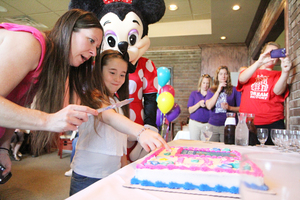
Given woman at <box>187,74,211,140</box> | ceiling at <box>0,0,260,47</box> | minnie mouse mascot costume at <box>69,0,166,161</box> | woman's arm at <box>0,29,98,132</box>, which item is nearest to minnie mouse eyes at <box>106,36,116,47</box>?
minnie mouse mascot costume at <box>69,0,166,161</box>

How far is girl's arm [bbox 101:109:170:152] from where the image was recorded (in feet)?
→ 2.57

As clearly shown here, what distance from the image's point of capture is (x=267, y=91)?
179 cm

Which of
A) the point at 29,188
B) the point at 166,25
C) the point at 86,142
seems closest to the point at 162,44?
the point at 166,25

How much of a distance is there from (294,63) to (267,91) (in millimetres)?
302

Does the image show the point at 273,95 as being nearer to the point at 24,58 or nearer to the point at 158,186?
the point at 158,186

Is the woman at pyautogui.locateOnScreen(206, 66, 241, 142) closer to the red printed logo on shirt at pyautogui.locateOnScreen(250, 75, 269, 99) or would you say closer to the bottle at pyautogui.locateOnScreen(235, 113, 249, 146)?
the red printed logo on shirt at pyautogui.locateOnScreen(250, 75, 269, 99)

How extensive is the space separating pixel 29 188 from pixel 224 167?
2553 millimetres

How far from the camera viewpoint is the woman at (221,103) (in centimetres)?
224

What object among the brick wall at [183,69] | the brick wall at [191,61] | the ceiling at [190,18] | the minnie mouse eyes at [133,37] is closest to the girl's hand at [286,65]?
the minnie mouse eyes at [133,37]

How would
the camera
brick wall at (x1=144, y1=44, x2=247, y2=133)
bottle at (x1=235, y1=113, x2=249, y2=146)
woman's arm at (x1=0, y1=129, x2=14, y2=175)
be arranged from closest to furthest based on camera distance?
woman's arm at (x1=0, y1=129, x2=14, y2=175) → bottle at (x1=235, y1=113, x2=249, y2=146) → the camera → brick wall at (x1=144, y1=44, x2=247, y2=133)

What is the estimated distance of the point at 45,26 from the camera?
14.8 feet

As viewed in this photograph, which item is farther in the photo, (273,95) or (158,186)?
(273,95)

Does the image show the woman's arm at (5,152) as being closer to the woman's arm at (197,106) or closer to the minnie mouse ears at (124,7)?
the minnie mouse ears at (124,7)

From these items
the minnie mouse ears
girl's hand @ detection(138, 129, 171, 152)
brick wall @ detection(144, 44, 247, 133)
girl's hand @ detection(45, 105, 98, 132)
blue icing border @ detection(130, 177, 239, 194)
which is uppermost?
brick wall @ detection(144, 44, 247, 133)
